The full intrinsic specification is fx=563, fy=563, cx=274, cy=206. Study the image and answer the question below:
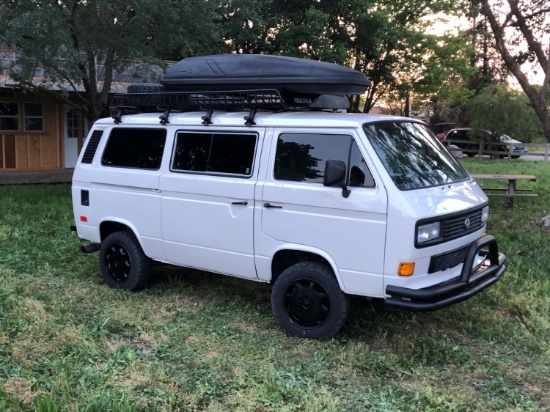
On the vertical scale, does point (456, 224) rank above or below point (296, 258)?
above

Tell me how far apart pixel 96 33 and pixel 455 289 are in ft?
28.7

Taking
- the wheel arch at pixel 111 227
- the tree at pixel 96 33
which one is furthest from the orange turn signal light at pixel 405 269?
the tree at pixel 96 33

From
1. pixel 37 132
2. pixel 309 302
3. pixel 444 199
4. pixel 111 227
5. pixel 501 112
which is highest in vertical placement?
pixel 501 112

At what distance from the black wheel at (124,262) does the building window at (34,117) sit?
41.1ft

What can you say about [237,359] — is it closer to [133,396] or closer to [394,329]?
[133,396]

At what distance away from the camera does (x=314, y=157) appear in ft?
16.6

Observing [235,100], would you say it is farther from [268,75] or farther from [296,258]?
[296,258]

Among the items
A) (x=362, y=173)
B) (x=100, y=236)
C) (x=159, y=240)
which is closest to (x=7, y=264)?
(x=100, y=236)

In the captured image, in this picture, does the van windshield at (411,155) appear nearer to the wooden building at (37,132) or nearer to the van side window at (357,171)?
the van side window at (357,171)

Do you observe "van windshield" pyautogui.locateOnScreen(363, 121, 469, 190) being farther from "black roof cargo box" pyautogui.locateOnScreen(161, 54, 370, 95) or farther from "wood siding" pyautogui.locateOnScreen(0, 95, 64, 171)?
"wood siding" pyautogui.locateOnScreen(0, 95, 64, 171)

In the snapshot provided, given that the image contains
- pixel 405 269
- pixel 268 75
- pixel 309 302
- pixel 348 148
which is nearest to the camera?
pixel 405 269

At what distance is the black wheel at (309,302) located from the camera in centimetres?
488

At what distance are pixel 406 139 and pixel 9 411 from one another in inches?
152

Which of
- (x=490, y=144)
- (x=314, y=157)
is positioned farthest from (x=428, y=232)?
(x=490, y=144)
